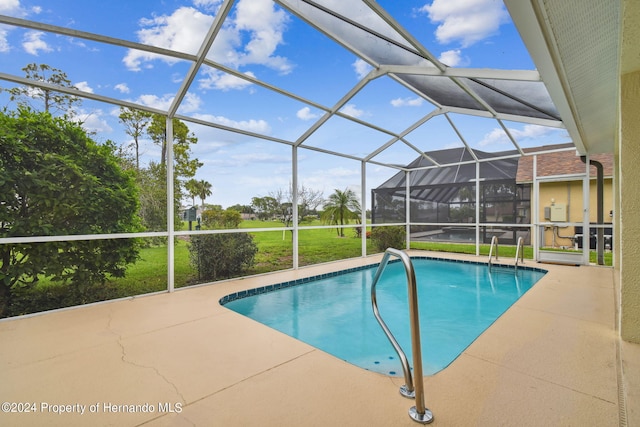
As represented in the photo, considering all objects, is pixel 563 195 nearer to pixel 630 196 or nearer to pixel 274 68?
pixel 630 196

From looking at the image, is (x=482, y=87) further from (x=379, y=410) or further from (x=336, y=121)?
(x=379, y=410)

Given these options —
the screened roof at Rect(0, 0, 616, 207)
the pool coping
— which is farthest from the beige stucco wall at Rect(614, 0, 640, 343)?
the pool coping

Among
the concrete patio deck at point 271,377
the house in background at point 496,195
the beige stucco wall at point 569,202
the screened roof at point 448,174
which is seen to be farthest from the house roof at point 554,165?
the concrete patio deck at point 271,377

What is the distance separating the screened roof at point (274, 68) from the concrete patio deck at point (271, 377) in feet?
9.97

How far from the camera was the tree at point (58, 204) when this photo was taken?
378 centimetres

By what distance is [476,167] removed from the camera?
9.06 metres

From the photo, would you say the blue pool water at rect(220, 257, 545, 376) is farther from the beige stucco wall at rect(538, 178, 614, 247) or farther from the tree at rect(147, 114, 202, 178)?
the tree at rect(147, 114, 202, 178)

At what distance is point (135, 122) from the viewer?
16.9ft

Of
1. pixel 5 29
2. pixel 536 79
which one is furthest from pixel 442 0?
pixel 5 29

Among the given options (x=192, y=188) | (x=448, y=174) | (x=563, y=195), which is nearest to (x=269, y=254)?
(x=192, y=188)

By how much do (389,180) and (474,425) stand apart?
30.4 ft

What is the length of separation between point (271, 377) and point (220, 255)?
428 cm

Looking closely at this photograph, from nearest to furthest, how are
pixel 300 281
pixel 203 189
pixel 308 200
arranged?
pixel 300 281 < pixel 203 189 < pixel 308 200

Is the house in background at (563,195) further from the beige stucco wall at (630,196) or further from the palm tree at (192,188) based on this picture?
the palm tree at (192,188)
